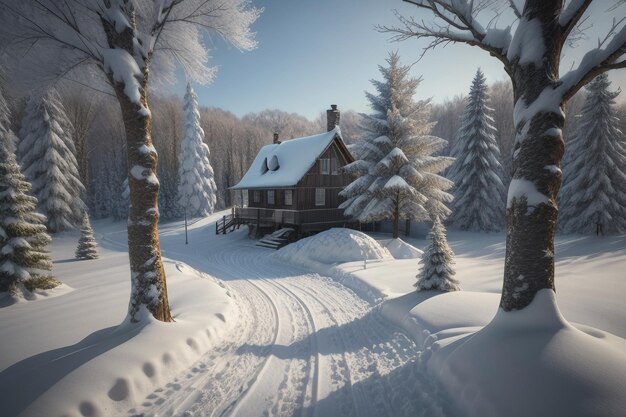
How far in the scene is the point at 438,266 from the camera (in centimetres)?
804

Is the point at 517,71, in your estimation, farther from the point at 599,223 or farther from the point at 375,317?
the point at 599,223

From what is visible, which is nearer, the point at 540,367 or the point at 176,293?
the point at 540,367

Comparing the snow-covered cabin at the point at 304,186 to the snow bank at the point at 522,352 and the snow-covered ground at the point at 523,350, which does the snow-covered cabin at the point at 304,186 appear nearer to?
the snow-covered ground at the point at 523,350

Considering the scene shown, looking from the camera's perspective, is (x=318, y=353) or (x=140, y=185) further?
(x=318, y=353)

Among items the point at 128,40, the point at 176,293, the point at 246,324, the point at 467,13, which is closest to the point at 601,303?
the point at 467,13

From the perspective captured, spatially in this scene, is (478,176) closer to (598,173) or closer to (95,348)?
(598,173)

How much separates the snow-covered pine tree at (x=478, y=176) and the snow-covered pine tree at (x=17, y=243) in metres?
28.7

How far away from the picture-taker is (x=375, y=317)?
25.7 ft

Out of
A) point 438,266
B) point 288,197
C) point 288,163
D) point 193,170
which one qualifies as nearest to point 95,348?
point 438,266

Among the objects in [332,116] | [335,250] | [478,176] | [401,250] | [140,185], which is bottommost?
[401,250]

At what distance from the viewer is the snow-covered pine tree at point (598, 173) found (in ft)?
65.6

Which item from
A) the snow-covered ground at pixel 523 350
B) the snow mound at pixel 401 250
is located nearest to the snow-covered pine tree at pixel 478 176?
the snow mound at pixel 401 250

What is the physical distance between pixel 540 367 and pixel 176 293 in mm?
9255

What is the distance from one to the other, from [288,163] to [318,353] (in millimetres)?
20310
